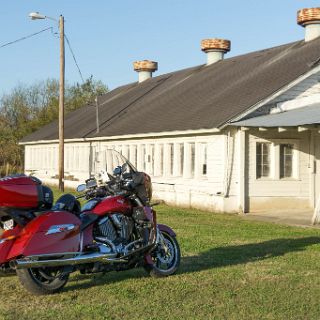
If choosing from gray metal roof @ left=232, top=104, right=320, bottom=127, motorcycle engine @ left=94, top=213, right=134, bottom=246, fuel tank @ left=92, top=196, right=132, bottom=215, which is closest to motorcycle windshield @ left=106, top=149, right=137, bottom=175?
fuel tank @ left=92, top=196, right=132, bottom=215

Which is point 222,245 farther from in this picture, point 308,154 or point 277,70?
point 277,70

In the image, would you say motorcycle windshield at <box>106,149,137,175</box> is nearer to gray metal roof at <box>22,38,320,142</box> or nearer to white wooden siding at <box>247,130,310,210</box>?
gray metal roof at <box>22,38,320,142</box>

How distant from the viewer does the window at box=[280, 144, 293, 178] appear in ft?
64.5

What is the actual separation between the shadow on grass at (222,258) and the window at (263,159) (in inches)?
260

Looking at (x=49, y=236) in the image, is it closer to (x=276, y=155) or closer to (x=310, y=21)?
(x=276, y=155)

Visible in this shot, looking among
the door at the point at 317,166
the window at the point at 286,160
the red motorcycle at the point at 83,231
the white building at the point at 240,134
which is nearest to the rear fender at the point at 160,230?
the red motorcycle at the point at 83,231

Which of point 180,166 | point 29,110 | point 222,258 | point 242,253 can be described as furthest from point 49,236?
point 29,110

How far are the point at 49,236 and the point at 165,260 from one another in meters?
1.95

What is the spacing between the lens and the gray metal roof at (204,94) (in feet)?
65.8

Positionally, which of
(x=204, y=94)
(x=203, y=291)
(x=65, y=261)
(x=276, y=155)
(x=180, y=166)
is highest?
(x=204, y=94)

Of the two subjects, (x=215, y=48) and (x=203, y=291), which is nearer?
(x=203, y=291)

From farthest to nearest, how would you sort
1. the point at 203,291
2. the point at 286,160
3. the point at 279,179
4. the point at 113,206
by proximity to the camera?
the point at 286,160, the point at 279,179, the point at 113,206, the point at 203,291

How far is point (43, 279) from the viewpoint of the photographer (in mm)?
7188

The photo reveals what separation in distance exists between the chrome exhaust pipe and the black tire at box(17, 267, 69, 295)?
173mm
